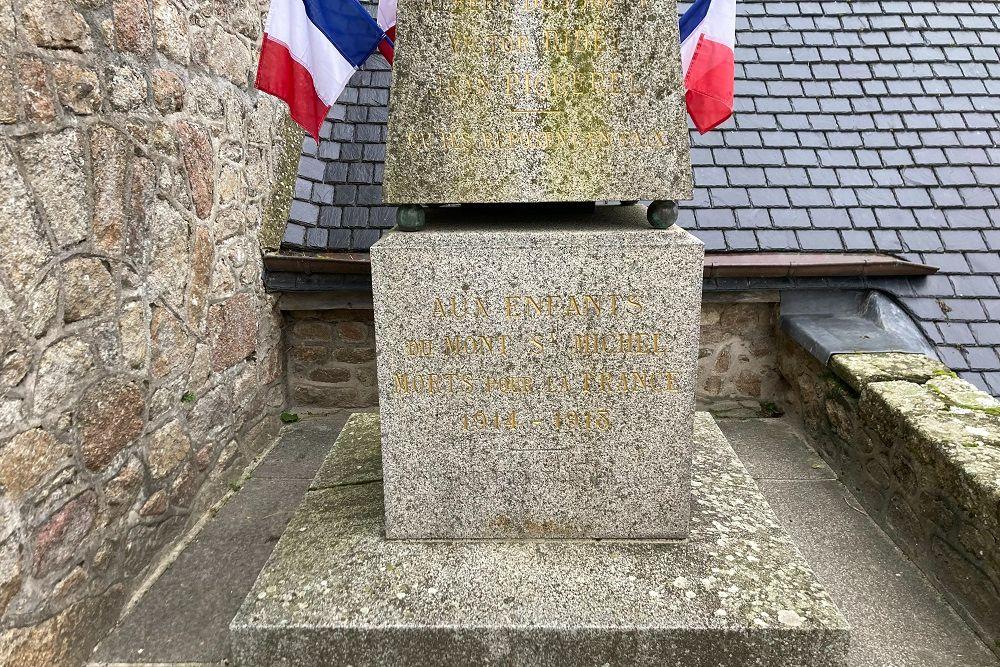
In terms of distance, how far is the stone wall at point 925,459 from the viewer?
7.71 feet

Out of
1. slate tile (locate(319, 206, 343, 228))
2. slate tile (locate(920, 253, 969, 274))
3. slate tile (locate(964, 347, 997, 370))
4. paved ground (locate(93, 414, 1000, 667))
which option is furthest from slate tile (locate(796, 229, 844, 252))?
slate tile (locate(319, 206, 343, 228))

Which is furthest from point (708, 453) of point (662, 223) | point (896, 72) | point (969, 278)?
point (896, 72)

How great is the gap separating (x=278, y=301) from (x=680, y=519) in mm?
2997

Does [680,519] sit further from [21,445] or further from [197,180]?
[197,180]

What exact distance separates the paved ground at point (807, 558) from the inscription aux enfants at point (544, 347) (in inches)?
51.1

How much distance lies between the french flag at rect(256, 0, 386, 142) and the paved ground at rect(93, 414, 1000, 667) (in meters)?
2.08

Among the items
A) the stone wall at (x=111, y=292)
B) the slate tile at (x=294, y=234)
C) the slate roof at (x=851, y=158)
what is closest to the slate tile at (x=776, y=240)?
the slate roof at (x=851, y=158)

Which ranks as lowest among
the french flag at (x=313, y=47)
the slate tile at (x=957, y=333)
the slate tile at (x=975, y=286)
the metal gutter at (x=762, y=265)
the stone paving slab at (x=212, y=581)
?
the stone paving slab at (x=212, y=581)

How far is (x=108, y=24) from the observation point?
2330mm

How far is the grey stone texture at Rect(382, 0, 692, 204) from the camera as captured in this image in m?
1.89

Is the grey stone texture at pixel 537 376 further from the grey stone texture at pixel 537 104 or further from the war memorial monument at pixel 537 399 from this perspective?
the grey stone texture at pixel 537 104

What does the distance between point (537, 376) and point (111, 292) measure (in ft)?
5.61

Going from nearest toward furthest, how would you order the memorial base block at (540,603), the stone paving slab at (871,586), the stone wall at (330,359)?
the memorial base block at (540,603), the stone paving slab at (871,586), the stone wall at (330,359)

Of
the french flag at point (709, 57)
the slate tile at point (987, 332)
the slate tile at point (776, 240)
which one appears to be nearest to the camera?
the french flag at point (709, 57)
